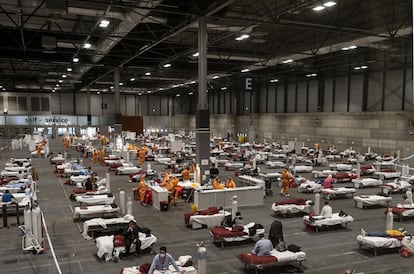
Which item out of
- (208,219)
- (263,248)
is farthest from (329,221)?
(263,248)

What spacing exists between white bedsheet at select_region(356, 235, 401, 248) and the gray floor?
1.04ft

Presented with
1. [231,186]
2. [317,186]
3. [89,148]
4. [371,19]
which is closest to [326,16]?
[371,19]

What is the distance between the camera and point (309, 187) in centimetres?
2116

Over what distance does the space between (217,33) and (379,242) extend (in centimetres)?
2215

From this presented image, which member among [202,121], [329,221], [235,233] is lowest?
[329,221]

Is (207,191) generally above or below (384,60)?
below

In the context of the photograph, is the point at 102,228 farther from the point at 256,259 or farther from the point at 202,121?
the point at 202,121

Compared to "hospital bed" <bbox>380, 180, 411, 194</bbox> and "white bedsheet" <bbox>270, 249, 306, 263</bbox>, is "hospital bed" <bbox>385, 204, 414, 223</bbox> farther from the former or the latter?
"white bedsheet" <bbox>270, 249, 306, 263</bbox>

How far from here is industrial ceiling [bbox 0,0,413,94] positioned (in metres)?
20.3

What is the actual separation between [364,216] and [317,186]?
5.01 metres

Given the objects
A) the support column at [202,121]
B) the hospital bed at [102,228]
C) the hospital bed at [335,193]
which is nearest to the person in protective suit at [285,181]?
the hospital bed at [335,193]

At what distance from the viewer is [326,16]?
25797mm

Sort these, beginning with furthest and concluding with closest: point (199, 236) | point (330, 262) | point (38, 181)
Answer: point (38, 181), point (199, 236), point (330, 262)

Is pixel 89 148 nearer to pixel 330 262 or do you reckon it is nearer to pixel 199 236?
pixel 199 236
